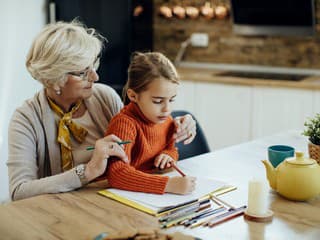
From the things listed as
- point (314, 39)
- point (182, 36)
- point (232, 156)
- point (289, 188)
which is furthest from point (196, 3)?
point (289, 188)

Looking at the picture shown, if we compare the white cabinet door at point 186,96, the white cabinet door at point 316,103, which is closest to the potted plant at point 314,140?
the white cabinet door at point 316,103

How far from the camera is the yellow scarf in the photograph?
6.50 ft

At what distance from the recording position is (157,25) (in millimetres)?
4793

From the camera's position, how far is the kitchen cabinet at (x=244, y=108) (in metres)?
3.66

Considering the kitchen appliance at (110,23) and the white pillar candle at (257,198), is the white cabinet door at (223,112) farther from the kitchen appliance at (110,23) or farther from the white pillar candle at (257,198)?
the white pillar candle at (257,198)

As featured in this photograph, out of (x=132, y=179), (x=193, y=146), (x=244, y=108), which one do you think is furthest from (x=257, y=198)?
(x=244, y=108)

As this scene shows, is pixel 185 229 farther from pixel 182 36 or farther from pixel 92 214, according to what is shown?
pixel 182 36

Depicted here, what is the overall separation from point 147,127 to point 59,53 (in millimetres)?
402

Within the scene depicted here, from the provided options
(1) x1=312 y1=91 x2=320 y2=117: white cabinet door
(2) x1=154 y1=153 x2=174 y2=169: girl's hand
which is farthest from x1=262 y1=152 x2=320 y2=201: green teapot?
(1) x1=312 y1=91 x2=320 y2=117: white cabinet door

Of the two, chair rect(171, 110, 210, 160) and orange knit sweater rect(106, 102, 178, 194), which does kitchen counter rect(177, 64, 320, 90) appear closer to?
chair rect(171, 110, 210, 160)

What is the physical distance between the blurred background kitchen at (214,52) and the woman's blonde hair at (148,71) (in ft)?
6.55

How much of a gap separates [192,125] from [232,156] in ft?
0.67

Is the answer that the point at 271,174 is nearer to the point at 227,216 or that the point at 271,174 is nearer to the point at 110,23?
the point at 227,216

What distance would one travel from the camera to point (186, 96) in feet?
13.5
